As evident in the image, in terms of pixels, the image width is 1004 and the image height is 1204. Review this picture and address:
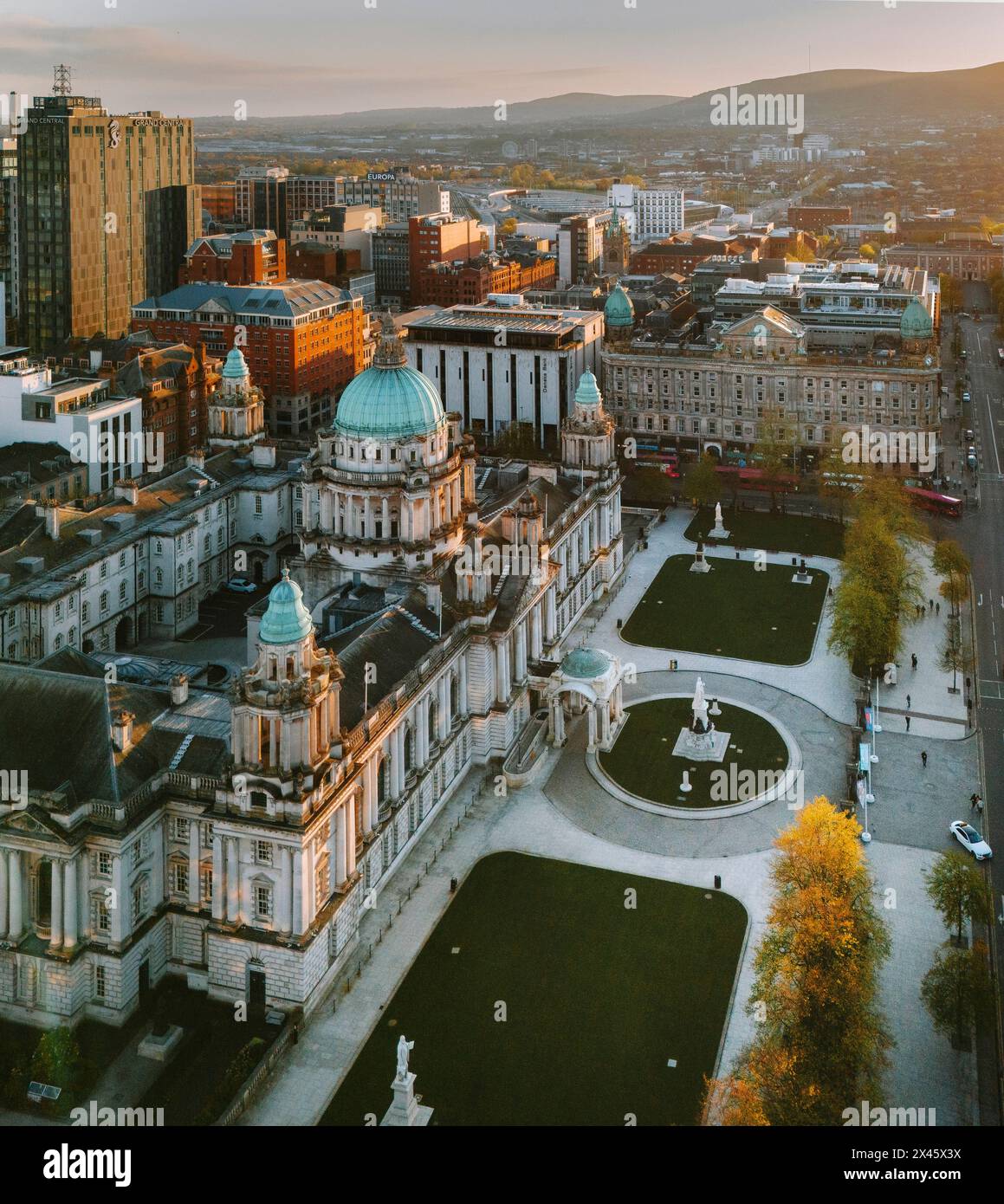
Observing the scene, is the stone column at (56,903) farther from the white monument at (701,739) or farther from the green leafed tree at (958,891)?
the white monument at (701,739)

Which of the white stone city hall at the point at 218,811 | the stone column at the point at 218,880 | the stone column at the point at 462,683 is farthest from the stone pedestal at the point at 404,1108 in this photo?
the stone column at the point at 462,683

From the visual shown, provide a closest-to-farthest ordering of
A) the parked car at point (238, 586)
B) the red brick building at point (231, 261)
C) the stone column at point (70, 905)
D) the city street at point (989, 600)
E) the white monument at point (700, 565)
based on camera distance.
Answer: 1. the stone column at point (70, 905)
2. the city street at point (989, 600)
3. the parked car at point (238, 586)
4. the white monument at point (700, 565)
5. the red brick building at point (231, 261)

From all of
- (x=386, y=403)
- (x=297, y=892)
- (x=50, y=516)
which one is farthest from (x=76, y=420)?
(x=297, y=892)

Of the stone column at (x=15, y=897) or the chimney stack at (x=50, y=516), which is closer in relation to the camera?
the stone column at (x=15, y=897)

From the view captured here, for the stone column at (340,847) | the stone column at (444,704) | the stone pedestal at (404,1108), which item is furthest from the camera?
the stone column at (444,704)

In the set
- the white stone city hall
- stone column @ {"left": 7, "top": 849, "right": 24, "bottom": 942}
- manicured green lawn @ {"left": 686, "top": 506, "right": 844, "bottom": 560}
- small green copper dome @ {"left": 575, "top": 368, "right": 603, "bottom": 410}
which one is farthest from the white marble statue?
manicured green lawn @ {"left": 686, "top": 506, "right": 844, "bottom": 560}

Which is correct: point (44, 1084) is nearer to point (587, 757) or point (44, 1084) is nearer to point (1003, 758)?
point (587, 757)

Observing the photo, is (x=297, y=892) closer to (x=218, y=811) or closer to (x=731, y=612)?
(x=218, y=811)
